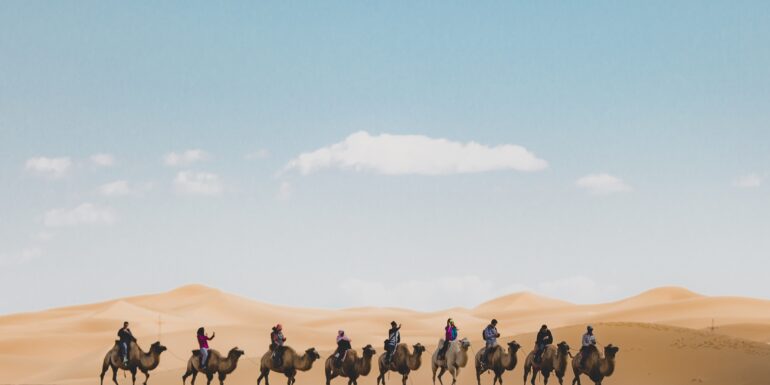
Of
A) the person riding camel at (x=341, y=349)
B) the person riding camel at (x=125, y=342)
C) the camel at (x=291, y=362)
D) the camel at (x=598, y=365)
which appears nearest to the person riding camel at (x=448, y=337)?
the person riding camel at (x=341, y=349)

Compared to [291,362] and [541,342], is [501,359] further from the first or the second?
[291,362]

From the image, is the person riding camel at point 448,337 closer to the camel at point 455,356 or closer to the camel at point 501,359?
the camel at point 455,356

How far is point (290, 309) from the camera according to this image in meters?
125

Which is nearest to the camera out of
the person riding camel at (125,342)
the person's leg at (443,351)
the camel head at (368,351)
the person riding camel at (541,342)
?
the person riding camel at (541,342)

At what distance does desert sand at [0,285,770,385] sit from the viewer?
38.7 m

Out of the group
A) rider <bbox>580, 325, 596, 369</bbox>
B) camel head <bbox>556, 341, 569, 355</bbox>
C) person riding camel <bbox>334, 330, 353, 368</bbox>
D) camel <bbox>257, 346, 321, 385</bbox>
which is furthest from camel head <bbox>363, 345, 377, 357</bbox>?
rider <bbox>580, 325, 596, 369</bbox>

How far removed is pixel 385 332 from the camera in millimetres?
94688

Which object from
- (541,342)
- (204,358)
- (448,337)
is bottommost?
(541,342)

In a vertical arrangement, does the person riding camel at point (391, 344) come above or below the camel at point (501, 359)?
above

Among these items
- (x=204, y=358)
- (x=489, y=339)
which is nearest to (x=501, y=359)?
(x=489, y=339)

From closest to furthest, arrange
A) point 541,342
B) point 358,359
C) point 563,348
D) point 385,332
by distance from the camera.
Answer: point 563,348, point 541,342, point 358,359, point 385,332

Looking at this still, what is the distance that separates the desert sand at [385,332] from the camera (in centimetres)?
3869

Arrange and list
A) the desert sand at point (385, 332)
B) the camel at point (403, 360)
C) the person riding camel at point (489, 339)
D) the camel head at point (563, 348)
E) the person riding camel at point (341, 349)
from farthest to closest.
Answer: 1. the desert sand at point (385, 332)
2. the camel at point (403, 360)
3. the person riding camel at point (489, 339)
4. the person riding camel at point (341, 349)
5. the camel head at point (563, 348)

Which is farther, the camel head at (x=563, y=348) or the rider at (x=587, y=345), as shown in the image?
the camel head at (x=563, y=348)
